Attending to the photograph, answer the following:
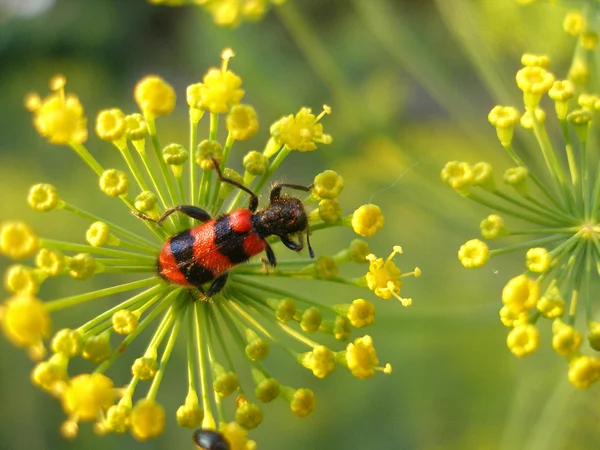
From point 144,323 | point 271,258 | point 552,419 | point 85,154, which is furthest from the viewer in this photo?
point 552,419

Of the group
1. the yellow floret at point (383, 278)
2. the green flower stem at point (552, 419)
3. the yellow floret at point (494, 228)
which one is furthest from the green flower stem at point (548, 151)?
the green flower stem at point (552, 419)

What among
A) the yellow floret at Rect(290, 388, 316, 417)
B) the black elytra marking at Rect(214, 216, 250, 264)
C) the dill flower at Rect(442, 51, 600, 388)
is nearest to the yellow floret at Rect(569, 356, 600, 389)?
the dill flower at Rect(442, 51, 600, 388)

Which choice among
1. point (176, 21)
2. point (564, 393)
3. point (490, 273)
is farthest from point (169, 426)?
point (176, 21)

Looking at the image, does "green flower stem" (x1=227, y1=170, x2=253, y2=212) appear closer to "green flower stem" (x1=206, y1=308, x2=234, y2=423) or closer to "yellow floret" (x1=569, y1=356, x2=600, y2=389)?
"green flower stem" (x1=206, y1=308, x2=234, y2=423)

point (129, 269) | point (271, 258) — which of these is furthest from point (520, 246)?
point (129, 269)

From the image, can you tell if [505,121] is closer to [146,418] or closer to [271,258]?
[271,258]

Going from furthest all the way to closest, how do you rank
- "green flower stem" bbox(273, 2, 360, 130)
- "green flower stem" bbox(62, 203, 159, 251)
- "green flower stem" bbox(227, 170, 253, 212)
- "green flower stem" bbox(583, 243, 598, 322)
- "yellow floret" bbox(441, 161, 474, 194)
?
"green flower stem" bbox(273, 2, 360, 130) → "green flower stem" bbox(227, 170, 253, 212) → "green flower stem" bbox(62, 203, 159, 251) → "yellow floret" bbox(441, 161, 474, 194) → "green flower stem" bbox(583, 243, 598, 322)

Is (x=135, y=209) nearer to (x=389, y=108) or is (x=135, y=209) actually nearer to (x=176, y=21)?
(x=389, y=108)
